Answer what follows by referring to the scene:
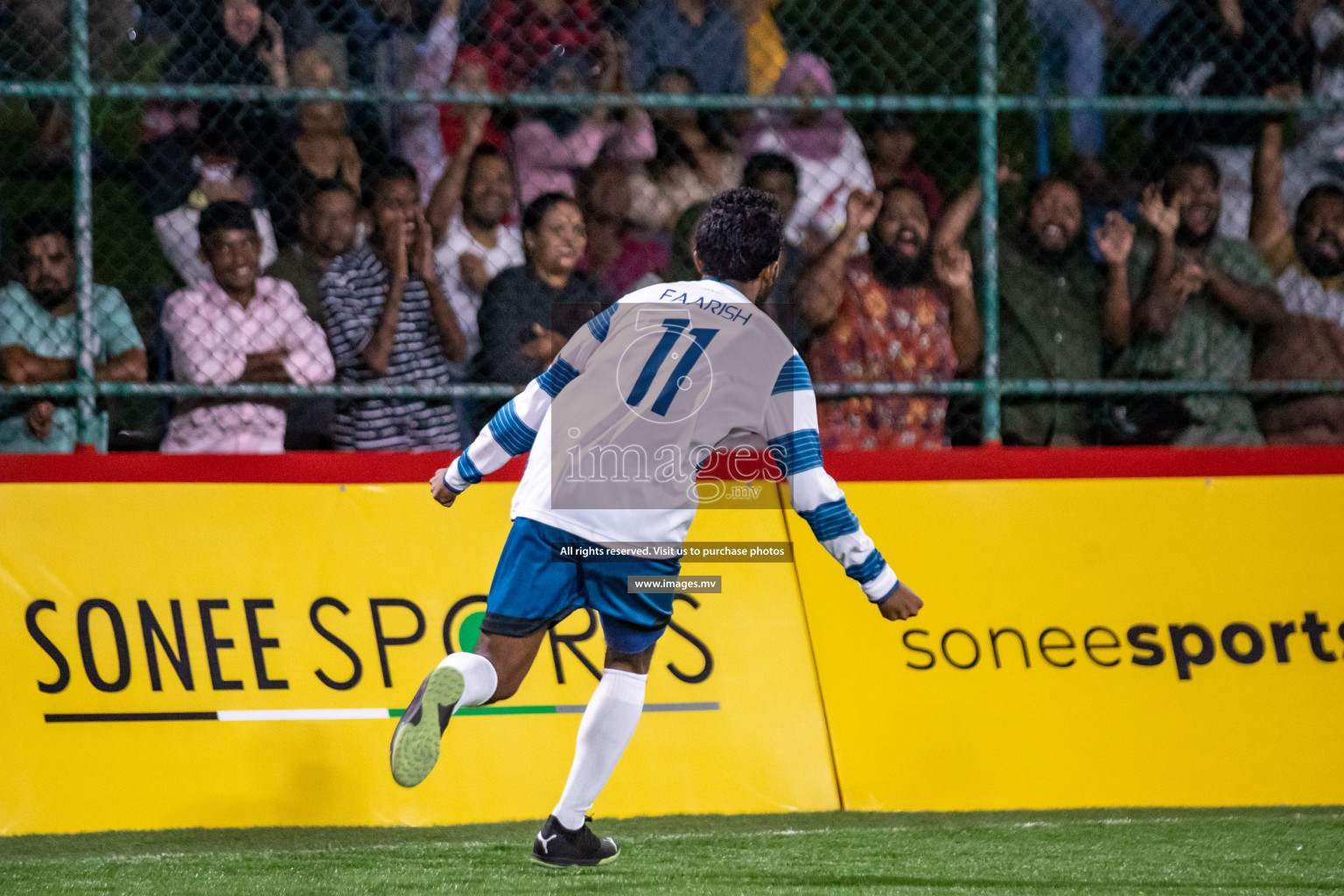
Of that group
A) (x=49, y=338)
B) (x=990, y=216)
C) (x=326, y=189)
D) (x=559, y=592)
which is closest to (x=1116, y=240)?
(x=990, y=216)

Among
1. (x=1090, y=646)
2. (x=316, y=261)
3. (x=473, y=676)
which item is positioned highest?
(x=316, y=261)

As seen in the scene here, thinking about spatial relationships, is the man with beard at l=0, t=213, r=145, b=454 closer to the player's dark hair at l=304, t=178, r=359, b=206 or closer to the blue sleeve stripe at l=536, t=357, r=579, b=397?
the player's dark hair at l=304, t=178, r=359, b=206

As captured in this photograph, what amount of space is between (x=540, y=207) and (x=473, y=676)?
1872mm

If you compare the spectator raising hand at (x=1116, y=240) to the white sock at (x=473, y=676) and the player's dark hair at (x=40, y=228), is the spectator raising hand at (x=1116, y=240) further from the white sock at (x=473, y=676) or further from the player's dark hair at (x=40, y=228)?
the player's dark hair at (x=40, y=228)

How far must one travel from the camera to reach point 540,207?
5012 mm

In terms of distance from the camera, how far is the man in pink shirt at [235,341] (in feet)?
15.9

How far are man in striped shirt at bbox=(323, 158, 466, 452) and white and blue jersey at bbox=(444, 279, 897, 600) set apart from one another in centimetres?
86

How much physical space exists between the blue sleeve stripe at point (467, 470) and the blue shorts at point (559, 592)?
8.8 inches

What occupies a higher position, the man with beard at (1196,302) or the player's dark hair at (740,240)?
the player's dark hair at (740,240)

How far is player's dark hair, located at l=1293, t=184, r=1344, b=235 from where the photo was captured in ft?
17.2

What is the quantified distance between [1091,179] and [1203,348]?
2.49 feet

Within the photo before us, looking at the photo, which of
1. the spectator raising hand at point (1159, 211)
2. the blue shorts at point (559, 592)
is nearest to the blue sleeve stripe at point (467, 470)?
the blue shorts at point (559, 592)

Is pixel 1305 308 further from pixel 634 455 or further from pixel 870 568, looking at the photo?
pixel 634 455

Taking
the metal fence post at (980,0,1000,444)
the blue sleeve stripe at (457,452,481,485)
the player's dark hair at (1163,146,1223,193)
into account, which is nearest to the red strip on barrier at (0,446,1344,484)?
the metal fence post at (980,0,1000,444)
